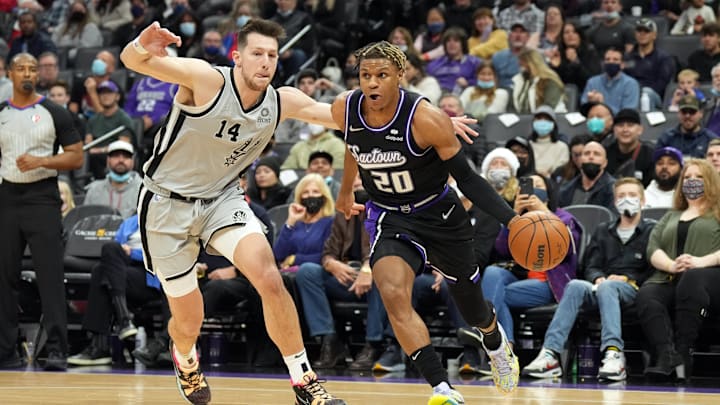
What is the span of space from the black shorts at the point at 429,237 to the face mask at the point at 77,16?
11.6 m

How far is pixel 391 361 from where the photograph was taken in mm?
9414

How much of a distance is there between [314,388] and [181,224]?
1165mm

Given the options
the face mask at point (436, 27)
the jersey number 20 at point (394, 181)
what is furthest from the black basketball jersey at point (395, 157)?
the face mask at point (436, 27)

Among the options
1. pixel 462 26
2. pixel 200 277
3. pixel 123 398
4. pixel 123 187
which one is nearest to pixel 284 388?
pixel 123 398

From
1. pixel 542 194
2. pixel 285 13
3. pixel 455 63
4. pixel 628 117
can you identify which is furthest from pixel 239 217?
pixel 285 13

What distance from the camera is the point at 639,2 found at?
14625mm

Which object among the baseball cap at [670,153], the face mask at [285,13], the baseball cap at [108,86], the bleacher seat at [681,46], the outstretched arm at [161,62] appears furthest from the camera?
the face mask at [285,13]

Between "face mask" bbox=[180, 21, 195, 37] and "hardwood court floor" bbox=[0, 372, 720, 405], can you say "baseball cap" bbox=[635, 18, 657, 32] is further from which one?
"face mask" bbox=[180, 21, 195, 37]

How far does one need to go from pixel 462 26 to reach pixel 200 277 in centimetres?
630

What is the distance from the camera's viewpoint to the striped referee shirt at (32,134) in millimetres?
9703

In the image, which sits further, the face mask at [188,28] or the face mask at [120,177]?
the face mask at [188,28]

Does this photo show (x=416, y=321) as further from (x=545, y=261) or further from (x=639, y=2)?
(x=639, y=2)

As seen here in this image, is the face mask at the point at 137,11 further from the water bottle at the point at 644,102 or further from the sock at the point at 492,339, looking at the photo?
the sock at the point at 492,339

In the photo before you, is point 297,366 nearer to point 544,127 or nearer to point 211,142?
point 211,142
